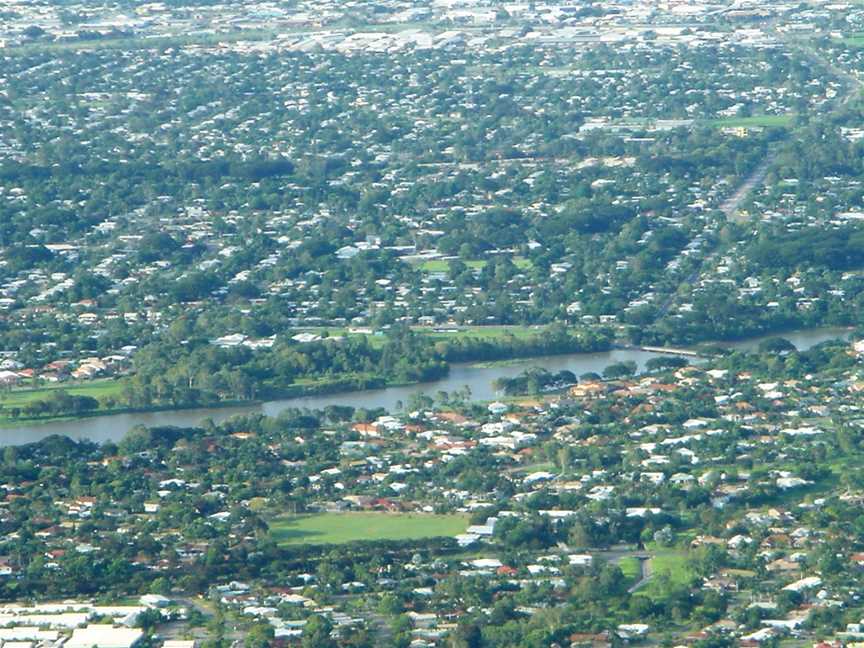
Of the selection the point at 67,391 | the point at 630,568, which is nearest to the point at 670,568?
the point at 630,568

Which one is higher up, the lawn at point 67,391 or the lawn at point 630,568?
the lawn at point 630,568

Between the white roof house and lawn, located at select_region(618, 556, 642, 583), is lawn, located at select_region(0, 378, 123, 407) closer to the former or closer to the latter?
lawn, located at select_region(618, 556, 642, 583)

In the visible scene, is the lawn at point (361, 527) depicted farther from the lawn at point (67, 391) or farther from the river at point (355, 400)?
the lawn at point (67, 391)

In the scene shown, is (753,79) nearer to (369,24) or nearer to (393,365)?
(369,24)

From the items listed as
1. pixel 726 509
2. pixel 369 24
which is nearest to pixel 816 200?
pixel 726 509

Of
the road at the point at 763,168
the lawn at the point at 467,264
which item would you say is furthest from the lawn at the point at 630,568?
the lawn at the point at 467,264

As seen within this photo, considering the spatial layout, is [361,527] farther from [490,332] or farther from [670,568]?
[490,332]
